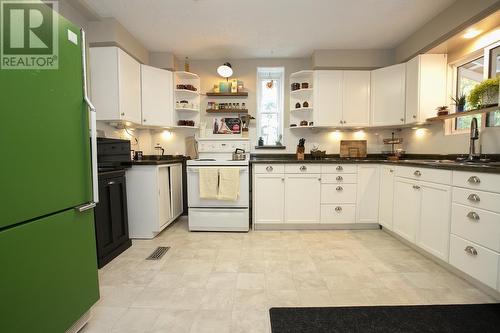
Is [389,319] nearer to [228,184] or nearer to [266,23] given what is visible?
[228,184]

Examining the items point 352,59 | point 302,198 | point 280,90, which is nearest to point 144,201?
point 302,198

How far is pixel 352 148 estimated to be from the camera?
365 centimetres

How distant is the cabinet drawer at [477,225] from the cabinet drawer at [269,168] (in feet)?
5.75

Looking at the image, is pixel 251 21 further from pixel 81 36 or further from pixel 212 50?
pixel 81 36

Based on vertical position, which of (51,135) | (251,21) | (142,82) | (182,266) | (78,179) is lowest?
(182,266)

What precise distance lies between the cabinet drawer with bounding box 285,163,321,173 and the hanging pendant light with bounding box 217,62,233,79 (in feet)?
5.68

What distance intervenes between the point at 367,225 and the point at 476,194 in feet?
5.17

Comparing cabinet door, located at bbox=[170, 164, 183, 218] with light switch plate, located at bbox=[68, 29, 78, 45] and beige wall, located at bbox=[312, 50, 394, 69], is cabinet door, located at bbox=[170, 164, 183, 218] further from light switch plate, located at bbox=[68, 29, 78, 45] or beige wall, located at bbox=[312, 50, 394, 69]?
beige wall, located at bbox=[312, 50, 394, 69]

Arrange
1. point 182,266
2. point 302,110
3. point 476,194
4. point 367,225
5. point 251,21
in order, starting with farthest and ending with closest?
point 302,110 < point 367,225 < point 251,21 < point 182,266 < point 476,194

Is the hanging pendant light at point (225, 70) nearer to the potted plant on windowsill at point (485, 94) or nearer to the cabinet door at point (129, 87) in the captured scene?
the cabinet door at point (129, 87)

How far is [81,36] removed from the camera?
1315 mm

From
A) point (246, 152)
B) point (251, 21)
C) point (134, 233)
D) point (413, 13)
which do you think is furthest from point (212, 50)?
point (134, 233)

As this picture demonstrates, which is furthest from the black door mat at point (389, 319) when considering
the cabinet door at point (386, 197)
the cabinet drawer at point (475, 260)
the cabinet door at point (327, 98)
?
the cabinet door at point (327, 98)

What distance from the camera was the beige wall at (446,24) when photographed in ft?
6.73
